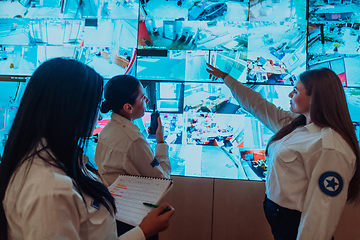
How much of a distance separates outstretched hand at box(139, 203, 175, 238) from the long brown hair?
94cm

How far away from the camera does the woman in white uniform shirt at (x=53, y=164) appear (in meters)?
0.55

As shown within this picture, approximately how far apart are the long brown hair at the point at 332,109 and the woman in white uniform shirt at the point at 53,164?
1.12 m

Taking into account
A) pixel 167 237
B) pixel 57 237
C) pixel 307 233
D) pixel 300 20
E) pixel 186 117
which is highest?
pixel 300 20

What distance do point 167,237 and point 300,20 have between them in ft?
7.99

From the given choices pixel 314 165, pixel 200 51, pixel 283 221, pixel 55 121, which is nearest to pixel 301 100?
pixel 314 165

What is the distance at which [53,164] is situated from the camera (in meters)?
0.59

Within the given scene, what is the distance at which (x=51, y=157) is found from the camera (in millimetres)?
599

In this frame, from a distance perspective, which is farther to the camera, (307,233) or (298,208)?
(298,208)

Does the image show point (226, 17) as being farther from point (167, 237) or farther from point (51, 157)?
point (167, 237)

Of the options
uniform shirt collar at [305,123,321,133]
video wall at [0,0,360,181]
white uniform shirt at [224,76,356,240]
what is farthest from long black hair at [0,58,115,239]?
video wall at [0,0,360,181]

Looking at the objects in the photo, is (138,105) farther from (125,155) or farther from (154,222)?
(154,222)

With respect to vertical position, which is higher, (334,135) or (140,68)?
(140,68)

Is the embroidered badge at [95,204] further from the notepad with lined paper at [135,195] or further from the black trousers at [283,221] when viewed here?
the black trousers at [283,221]

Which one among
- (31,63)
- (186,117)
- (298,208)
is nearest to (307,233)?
(298,208)
